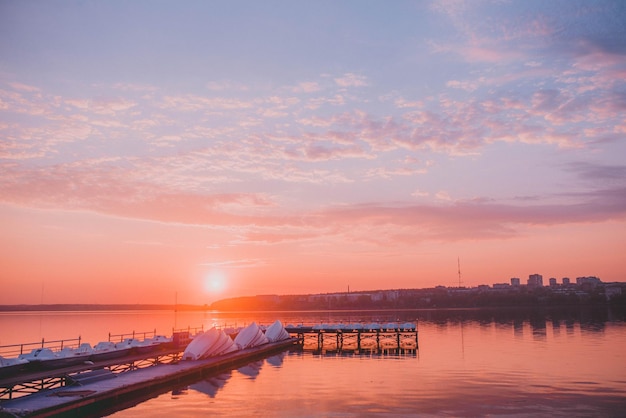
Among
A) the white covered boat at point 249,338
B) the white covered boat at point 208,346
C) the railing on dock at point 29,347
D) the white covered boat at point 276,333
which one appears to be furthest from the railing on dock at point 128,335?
the white covered boat at point 276,333

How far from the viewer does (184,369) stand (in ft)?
139

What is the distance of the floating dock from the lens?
2714 centimetres

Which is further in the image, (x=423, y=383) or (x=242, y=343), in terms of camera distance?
(x=242, y=343)

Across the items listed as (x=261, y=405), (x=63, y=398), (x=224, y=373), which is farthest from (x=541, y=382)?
(x=63, y=398)

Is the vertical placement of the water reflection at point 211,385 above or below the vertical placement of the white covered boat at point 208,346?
below

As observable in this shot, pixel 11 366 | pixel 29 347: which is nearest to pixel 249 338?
pixel 11 366

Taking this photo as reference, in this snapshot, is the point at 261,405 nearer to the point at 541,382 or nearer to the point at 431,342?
the point at 541,382

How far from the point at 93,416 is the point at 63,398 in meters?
2.09

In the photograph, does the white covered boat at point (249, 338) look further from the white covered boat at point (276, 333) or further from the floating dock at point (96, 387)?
the floating dock at point (96, 387)

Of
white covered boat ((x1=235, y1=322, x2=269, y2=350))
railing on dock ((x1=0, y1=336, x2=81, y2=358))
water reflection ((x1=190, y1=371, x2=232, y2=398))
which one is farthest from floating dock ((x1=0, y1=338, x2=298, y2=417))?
white covered boat ((x1=235, y1=322, x2=269, y2=350))

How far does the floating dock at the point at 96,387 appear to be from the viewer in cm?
2714

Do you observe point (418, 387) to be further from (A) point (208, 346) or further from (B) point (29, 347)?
(B) point (29, 347)

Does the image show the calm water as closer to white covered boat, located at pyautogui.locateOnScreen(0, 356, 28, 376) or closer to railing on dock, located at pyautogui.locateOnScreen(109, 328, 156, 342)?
white covered boat, located at pyautogui.locateOnScreen(0, 356, 28, 376)

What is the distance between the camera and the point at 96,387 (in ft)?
108
